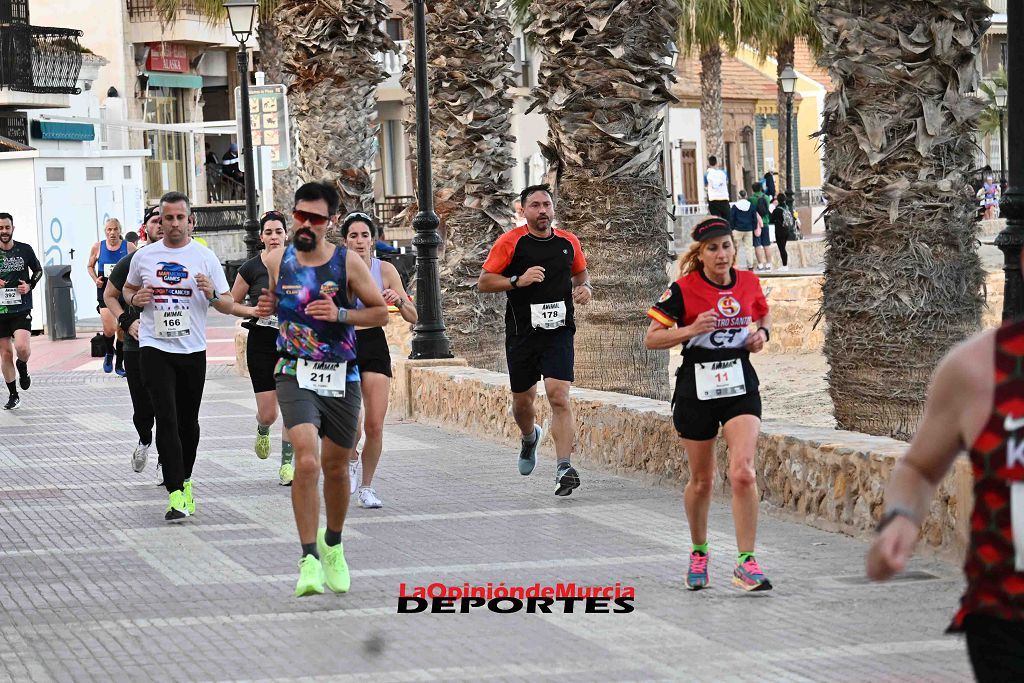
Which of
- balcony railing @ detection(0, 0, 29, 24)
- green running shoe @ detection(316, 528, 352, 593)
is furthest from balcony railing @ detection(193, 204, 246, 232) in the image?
green running shoe @ detection(316, 528, 352, 593)

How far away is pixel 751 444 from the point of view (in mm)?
7621

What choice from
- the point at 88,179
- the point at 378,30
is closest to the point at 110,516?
the point at 378,30

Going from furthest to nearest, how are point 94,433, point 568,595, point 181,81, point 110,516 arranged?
point 181,81 → point 94,433 → point 110,516 → point 568,595

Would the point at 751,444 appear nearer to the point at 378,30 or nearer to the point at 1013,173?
the point at 1013,173

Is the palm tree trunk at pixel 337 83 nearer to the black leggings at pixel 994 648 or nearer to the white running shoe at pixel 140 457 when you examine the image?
the white running shoe at pixel 140 457

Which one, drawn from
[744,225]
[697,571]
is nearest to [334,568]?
[697,571]

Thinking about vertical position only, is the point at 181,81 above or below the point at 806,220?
above

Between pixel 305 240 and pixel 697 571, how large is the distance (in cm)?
219

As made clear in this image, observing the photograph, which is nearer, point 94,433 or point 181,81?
point 94,433

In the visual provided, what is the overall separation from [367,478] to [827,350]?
2800mm

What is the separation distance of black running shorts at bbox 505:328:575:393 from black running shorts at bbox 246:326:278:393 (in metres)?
1.47

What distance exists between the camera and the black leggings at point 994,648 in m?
3.54

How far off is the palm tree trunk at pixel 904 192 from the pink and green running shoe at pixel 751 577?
2.94 m

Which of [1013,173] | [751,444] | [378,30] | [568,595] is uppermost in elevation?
[378,30]
